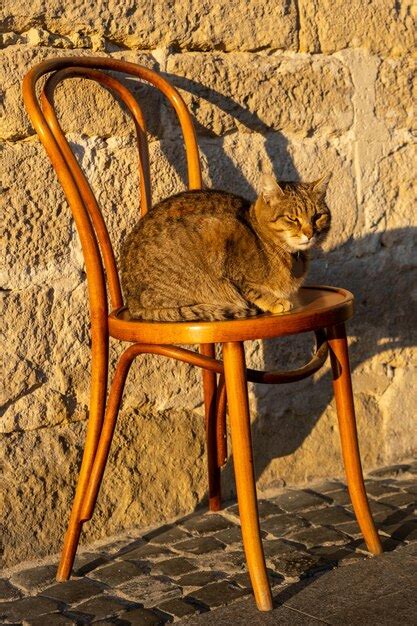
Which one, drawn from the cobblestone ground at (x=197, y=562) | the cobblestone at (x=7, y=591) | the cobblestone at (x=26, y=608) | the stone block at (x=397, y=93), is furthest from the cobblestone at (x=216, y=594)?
the stone block at (x=397, y=93)

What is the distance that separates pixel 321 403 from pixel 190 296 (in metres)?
1.03

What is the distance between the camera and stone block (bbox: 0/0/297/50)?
10.3 feet

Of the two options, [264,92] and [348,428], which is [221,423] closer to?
[348,428]

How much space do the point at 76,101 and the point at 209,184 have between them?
1.74 ft

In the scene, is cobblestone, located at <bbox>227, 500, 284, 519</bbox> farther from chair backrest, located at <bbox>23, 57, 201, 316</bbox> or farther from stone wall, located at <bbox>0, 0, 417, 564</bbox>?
chair backrest, located at <bbox>23, 57, 201, 316</bbox>

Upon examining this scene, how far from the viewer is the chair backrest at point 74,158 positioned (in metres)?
2.83

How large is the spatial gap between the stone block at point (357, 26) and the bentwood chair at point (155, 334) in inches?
26.0

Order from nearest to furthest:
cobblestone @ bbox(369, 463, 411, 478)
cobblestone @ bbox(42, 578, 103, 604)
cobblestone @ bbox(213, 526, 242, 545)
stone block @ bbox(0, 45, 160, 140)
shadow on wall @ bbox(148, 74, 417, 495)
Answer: cobblestone @ bbox(42, 578, 103, 604) → stone block @ bbox(0, 45, 160, 140) → cobblestone @ bbox(213, 526, 242, 545) → shadow on wall @ bbox(148, 74, 417, 495) → cobblestone @ bbox(369, 463, 411, 478)

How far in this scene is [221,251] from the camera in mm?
2934

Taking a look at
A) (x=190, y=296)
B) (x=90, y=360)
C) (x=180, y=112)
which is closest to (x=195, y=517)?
(x=90, y=360)

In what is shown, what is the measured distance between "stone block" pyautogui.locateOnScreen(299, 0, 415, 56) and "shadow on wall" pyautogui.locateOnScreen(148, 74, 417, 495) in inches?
14.4

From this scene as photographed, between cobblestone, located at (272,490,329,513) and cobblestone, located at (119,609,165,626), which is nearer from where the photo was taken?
cobblestone, located at (119,609,165,626)

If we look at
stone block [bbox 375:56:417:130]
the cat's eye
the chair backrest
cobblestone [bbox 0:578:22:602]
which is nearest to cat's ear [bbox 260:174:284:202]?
the cat's eye

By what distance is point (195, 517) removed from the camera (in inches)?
136
